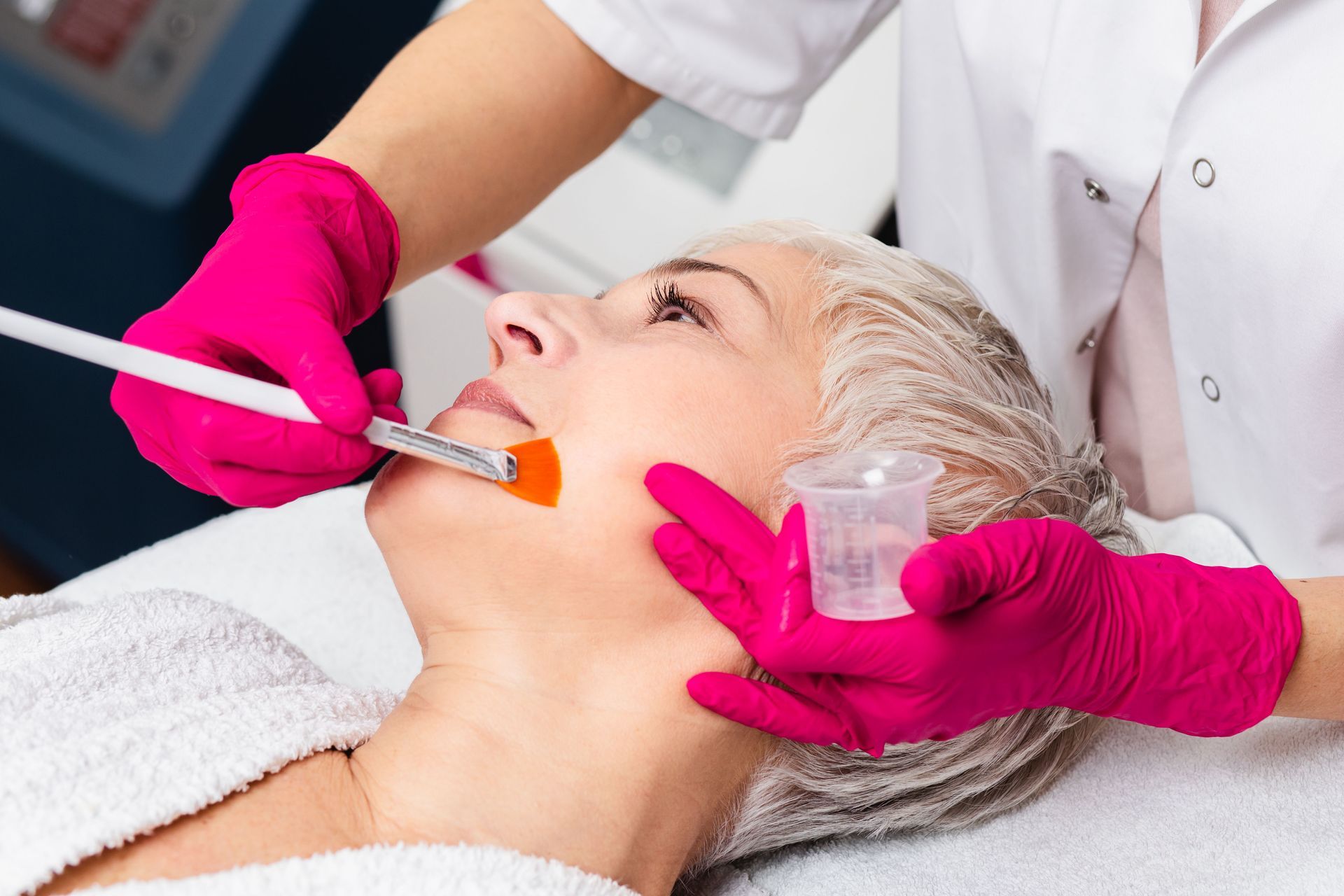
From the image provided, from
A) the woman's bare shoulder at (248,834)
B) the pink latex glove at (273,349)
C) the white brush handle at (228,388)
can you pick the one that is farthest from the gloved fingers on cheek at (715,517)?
the woman's bare shoulder at (248,834)

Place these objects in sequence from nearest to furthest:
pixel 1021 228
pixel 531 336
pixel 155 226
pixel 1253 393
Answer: pixel 531 336, pixel 1253 393, pixel 1021 228, pixel 155 226

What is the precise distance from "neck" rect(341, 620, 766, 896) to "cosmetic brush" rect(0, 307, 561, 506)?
0.42 ft

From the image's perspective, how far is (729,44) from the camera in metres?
1.44

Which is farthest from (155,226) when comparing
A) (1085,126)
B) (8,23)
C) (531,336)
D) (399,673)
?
(1085,126)

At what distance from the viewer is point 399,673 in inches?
55.3

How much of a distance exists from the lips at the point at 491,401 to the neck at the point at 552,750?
177 mm

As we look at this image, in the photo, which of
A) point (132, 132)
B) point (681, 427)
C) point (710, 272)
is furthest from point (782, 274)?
point (132, 132)

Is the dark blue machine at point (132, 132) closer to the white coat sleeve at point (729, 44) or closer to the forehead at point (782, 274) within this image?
the white coat sleeve at point (729, 44)

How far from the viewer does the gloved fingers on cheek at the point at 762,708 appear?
935 millimetres

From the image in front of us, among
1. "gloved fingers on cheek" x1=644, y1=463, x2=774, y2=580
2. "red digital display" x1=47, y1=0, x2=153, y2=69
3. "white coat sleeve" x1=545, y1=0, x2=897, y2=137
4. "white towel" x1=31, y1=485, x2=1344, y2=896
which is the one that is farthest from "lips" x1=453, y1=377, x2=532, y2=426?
"red digital display" x1=47, y1=0, x2=153, y2=69

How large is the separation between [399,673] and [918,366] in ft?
2.40

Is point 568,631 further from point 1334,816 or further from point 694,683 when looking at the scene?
point 1334,816

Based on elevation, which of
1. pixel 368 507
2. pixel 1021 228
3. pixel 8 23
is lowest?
pixel 8 23

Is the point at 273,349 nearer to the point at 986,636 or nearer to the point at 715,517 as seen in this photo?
the point at 715,517
